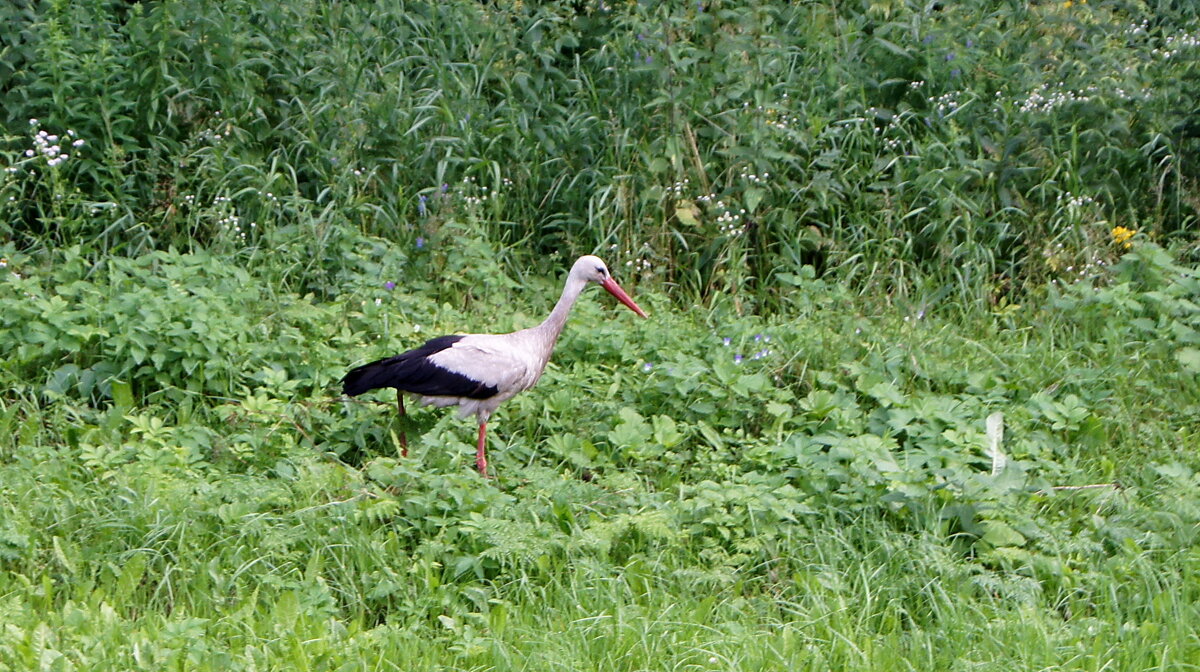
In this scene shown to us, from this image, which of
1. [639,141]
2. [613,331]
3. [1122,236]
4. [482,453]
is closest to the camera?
[482,453]

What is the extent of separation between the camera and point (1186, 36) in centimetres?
690

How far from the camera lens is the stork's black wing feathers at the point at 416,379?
4992 mm

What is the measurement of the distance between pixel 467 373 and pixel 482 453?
32 cm

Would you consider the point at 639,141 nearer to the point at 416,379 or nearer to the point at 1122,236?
the point at 416,379

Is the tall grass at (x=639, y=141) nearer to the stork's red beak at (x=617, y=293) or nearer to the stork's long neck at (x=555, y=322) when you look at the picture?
the stork's red beak at (x=617, y=293)

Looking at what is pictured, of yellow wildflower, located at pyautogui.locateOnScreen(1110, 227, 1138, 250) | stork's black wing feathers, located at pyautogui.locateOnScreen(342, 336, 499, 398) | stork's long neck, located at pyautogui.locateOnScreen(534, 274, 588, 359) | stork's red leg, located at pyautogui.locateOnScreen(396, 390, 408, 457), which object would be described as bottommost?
stork's red leg, located at pyautogui.locateOnScreen(396, 390, 408, 457)

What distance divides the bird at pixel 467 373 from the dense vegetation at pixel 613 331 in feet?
0.60

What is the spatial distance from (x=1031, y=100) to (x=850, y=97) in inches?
38.5

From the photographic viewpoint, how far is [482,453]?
4996 mm

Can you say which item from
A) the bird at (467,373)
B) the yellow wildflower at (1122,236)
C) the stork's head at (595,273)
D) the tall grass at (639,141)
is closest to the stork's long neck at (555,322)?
the bird at (467,373)

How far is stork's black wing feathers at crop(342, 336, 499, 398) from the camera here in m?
4.99

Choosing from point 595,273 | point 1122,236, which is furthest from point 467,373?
point 1122,236

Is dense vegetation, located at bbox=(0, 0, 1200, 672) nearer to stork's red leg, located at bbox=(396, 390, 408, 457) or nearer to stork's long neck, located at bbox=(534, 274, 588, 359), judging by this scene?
stork's red leg, located at bbox=(396, 390, 408, 457)

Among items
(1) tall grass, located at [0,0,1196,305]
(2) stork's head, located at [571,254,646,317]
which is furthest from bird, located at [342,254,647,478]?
(1) tall grass, located at [0,0,1196,305]
